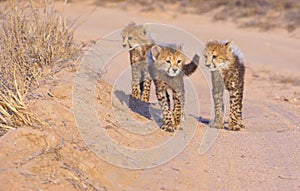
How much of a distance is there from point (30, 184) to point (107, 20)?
39.1ft

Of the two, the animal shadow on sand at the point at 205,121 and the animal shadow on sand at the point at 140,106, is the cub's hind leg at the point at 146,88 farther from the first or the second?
the animal shadow on sand at the point at 205,121

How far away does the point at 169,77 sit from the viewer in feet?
21.7

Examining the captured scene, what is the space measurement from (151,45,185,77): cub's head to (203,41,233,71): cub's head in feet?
1.18

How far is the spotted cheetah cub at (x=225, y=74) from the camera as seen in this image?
6.75 metres

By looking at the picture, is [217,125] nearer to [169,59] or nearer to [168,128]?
A: [168,128]

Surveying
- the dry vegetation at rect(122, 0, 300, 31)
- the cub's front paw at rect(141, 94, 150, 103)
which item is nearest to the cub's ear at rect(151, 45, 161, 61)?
the cub's front paw at rect(141, 94, 150, 103)

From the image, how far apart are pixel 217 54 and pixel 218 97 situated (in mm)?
503

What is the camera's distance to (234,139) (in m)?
6.61

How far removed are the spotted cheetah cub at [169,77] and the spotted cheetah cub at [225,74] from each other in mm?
323

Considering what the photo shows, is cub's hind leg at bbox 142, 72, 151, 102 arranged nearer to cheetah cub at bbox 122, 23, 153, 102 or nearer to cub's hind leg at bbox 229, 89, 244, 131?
cheetah cub at bbox 122, 23, 153, 102

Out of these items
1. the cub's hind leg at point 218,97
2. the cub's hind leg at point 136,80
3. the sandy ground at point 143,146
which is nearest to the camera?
the sandy ground at point 143,146

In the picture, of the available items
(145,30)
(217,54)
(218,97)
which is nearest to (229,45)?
(217,54)

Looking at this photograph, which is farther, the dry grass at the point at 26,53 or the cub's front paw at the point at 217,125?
the cub's front paw at the point at 217,125

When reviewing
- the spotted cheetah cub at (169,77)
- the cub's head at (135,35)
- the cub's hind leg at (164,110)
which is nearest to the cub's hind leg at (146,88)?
the cub's head at (135,35)
